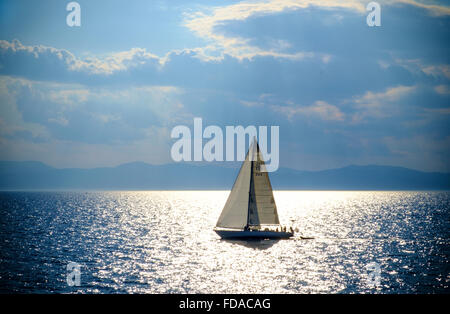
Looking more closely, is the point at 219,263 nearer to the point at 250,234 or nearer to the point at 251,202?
the point at 250,234

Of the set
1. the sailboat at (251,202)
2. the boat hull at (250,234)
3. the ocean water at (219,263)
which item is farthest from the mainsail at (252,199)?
the ocean water at (219,263)

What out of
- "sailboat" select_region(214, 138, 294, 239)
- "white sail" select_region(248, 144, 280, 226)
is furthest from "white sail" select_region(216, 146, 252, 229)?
"white sail" select_region(248, 144, 280, 226)

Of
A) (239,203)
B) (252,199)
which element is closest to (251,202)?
(252,199)

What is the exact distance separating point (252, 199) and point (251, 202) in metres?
0.51

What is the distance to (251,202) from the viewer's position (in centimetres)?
7694

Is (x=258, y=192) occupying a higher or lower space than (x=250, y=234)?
higher

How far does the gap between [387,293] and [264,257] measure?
885 inches

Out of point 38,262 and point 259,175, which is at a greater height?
point 259,175

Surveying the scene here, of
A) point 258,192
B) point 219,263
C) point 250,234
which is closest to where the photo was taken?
point 219,263

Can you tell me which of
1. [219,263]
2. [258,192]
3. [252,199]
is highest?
[258,192]
